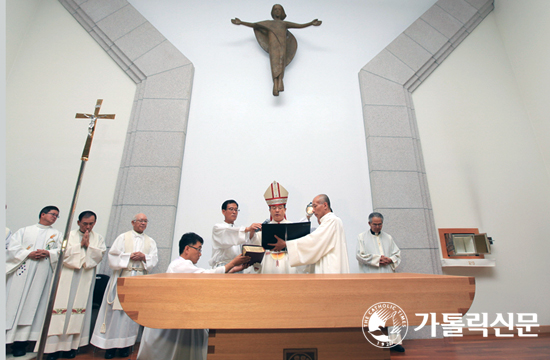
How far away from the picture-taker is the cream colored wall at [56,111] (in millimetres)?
4465

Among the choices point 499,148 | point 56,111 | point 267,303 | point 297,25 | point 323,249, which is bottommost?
point 267,303

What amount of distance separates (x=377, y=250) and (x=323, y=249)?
1896 mm

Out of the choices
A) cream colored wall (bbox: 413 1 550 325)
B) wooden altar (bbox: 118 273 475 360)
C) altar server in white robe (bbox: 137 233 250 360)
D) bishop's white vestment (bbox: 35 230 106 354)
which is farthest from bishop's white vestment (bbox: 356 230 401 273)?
bishop's white vestment (bbox: 35 230 106 354)

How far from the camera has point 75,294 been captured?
351 cm

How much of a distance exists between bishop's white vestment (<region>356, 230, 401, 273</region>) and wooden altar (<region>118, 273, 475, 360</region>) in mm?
2510

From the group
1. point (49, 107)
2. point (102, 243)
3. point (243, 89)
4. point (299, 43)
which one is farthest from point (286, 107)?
point (49, 107)

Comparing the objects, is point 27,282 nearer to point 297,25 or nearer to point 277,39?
point 277,39

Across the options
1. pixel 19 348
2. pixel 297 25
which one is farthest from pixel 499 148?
pixel 19 348

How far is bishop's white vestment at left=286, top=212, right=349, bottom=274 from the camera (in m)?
2.42

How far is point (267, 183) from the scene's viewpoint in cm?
472

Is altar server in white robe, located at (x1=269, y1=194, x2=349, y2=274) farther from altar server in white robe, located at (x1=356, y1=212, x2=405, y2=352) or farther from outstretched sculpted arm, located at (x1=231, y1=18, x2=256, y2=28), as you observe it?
outstretched sculpted arm, located at (x1=231, y1=18, x2=256, y2=28)

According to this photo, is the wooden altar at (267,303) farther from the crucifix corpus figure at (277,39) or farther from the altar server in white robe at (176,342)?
the crucifix corpus figure at (277,39)

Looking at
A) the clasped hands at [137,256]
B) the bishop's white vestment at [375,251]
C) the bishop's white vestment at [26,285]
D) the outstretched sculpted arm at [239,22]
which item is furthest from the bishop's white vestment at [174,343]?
the outstretched sculpted arm at [239,22]

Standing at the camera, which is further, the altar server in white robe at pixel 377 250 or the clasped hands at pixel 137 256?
the altar server in white robe at pixel 377 250
